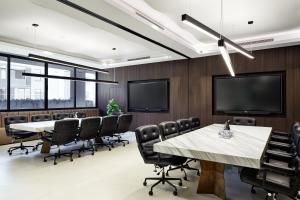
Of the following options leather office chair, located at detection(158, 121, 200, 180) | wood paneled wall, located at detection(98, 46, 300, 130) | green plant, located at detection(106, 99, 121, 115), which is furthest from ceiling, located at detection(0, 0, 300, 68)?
green plant, located at detection(106, 99, 121, 115)

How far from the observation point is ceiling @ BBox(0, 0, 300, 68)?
11.8 ft

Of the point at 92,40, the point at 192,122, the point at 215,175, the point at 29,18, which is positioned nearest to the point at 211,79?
the point at 192,122

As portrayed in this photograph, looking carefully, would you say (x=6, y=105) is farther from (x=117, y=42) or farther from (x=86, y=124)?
(x=117, y=42)

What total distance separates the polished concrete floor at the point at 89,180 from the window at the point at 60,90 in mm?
3333

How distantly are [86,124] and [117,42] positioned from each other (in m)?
2.61

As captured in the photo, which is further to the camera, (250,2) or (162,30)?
(162,30)

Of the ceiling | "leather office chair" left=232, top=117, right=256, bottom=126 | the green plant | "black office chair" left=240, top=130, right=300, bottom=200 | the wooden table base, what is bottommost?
the wooden table base

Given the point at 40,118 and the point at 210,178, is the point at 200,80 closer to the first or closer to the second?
the point at 210,178

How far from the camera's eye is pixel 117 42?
6094 millimetres

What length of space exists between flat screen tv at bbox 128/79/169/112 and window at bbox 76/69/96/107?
2.09 m

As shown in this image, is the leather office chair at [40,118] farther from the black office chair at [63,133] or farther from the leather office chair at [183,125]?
the leather office chair at [183,125]

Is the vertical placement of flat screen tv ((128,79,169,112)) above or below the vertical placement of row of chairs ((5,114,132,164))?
above

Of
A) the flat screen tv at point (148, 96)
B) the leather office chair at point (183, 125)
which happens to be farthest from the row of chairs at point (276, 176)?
the flat screen tv at point (148, 96)

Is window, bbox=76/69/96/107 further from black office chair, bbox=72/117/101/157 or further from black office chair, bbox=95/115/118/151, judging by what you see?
black office chair, bbox=72/117/101/157
